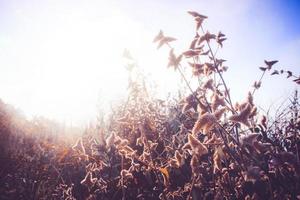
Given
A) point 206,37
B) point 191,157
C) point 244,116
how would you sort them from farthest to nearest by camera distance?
point 191,157
point 206,37
point 244,116

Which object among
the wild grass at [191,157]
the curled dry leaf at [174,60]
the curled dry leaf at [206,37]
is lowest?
the wild grass at [191,157]

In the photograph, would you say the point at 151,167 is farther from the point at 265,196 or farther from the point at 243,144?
the point at 243,144

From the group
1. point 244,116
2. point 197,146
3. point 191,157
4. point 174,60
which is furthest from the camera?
point 191,157

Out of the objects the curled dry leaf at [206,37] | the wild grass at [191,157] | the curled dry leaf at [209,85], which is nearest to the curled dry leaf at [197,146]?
the wild grass at [191,157]

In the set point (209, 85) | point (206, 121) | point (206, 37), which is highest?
point (206, 37)

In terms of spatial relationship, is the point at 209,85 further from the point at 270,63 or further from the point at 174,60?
the point at 270,63

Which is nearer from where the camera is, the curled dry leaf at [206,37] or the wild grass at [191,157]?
the wild grass at [191,157]

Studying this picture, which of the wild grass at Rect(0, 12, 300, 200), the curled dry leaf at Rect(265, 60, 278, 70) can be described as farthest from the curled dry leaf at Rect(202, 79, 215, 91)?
the curled dry leaf at Rect(265, 60, 278, 70)

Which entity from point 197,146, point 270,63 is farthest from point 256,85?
point 197,146

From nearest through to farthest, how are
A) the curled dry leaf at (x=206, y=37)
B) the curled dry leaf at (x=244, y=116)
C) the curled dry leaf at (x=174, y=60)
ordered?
the curled dry leaf at (x=244, y=116) → the curled dry leaf at (x=174, y=60) → the curled dry leaf at (x=206, y=37)

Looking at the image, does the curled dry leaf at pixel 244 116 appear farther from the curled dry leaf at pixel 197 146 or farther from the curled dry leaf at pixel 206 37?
the curled dry leaf at pixel 206 37

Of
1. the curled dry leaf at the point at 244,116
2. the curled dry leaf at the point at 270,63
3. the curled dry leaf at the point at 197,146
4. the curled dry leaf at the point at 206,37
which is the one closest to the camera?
the curled dry leaf at the point at 244,116

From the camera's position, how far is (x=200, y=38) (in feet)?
9.06

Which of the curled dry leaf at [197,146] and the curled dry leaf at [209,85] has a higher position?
the curled dry leaf at [209,85]
